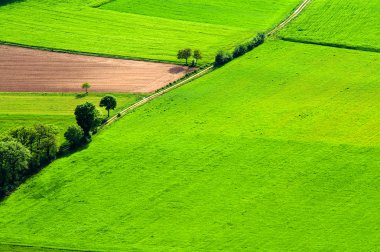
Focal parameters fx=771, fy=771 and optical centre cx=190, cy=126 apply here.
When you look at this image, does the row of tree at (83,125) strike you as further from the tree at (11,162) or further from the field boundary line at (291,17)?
the field boundary line at (291,17)

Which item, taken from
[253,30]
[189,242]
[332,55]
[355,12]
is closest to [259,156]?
[189,242]

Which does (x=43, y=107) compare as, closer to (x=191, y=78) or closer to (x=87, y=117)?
(x=87, y=117)

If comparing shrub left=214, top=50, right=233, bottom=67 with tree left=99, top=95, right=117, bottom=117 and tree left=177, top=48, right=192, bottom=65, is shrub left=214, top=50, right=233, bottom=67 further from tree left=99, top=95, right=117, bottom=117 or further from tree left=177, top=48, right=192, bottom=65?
tree left=99, top=95, right=117, bottom=117

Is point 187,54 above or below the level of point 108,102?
above

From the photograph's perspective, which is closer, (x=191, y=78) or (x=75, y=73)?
(x=191, y=78)

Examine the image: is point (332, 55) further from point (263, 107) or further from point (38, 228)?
point (38, 228)

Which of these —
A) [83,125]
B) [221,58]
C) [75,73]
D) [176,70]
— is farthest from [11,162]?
[221,58]

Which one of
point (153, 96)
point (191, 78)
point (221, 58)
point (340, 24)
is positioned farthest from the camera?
point (340, 24)
